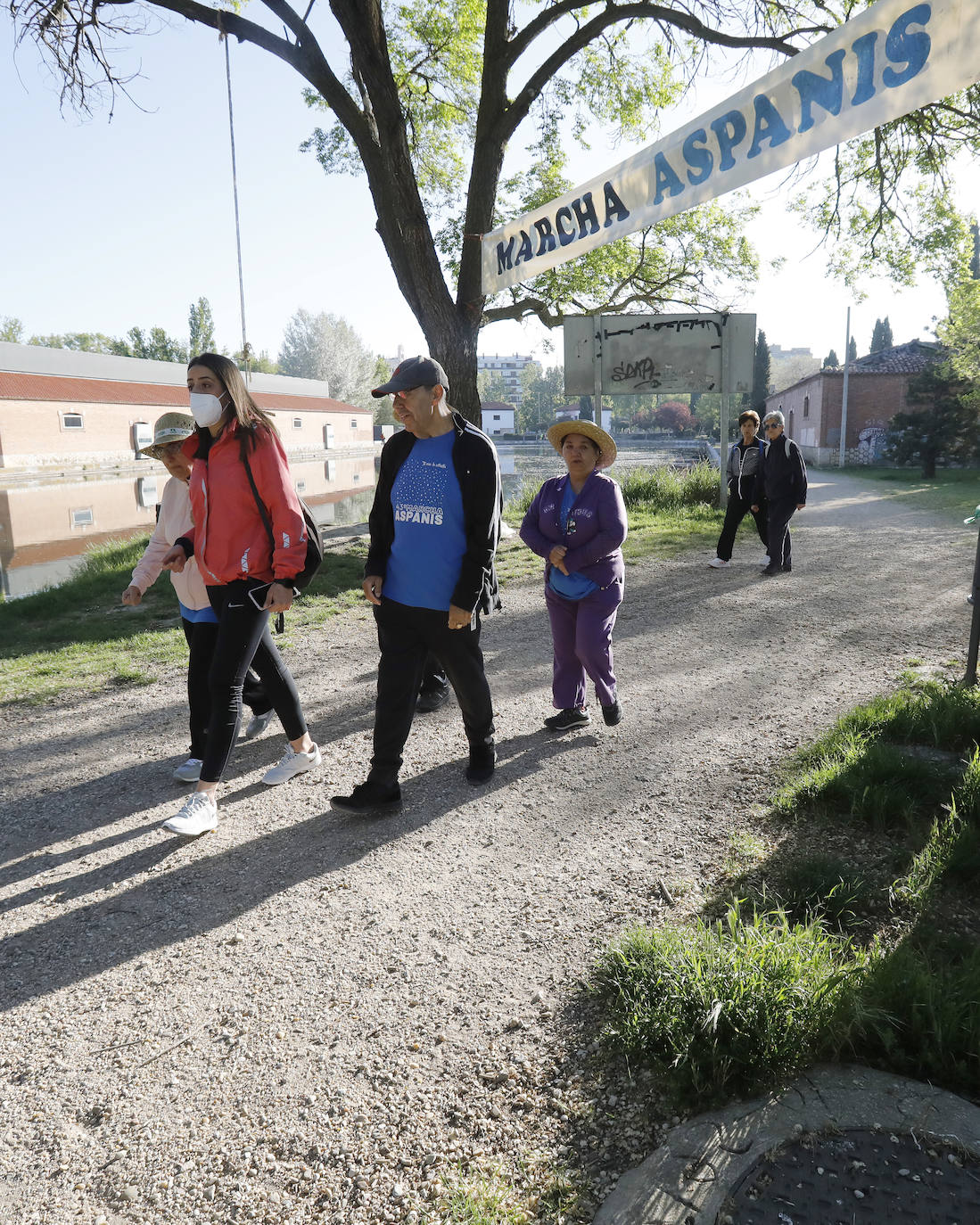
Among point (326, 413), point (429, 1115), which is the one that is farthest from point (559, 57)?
point (326, 413)

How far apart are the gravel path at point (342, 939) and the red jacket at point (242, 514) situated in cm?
125

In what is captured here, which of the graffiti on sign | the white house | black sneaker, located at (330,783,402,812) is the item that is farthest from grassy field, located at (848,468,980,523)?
the white house

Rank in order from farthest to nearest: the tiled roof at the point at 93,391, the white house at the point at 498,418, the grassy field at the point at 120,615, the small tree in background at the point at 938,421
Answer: the white house at the point at 498,418 < the tiled roof at the point at 93,391 < the small tree in background at the point at 938,421 < the grassy field at the point at 120,615

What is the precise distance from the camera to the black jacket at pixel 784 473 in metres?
9.05

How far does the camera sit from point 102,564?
36.8 ft

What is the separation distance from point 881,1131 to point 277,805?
297 centimetres

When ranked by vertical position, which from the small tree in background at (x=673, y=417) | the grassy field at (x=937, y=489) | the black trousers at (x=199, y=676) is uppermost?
the small tree in background at (x=673, y=417)

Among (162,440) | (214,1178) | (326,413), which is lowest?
(214,1178)

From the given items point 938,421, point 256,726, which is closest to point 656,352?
point 256,726

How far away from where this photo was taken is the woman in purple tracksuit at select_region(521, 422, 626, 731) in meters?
4.44

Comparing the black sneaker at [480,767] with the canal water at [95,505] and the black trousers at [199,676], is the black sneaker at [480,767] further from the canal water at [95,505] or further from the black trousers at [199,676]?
the canal water at [95,505]

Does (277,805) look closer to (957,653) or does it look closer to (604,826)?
(604,826)

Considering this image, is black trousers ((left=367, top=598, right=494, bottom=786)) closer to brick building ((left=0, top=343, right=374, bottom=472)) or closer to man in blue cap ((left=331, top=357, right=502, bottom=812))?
man in blue cap ((left=331, top=357, right=502, bottom=812))

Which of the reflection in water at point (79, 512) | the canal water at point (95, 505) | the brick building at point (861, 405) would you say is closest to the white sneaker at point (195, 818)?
the canal water at point (95, 505)
